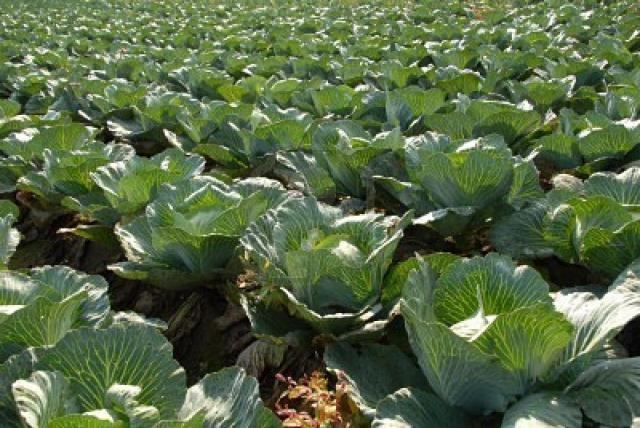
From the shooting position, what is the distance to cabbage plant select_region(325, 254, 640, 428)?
73.7 inches

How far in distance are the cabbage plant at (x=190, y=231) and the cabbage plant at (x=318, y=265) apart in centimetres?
22

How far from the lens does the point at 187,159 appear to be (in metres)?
3.79

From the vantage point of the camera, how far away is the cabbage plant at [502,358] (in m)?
1.87

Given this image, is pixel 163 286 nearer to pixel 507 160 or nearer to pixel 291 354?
pixel 291 354

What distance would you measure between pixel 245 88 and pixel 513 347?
448 centimetres

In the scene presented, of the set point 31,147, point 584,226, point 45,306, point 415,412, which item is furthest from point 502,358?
point 31,147

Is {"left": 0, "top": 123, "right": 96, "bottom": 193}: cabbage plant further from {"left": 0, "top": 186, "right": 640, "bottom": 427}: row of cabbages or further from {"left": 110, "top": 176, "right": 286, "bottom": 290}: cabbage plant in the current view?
{"left": 0, "top": 186, "right": 640, "bottom": 427}: row of cabbages

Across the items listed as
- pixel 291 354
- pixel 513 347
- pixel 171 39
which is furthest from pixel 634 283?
pixel 171 39

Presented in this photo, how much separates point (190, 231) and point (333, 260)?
2.49 feet

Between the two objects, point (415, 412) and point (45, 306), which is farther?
point (45, 306)

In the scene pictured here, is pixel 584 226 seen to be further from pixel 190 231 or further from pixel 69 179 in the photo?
pixel 69 179

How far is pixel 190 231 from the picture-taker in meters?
2.92

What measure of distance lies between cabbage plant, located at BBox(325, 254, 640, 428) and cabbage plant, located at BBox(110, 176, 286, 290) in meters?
0.87

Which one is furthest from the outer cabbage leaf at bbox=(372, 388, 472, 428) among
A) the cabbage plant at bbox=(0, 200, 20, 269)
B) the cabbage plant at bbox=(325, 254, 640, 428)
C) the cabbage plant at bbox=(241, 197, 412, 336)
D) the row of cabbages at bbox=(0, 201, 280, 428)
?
Answer: the cabbage plant at bbox=(0, 200, 20, 269)
